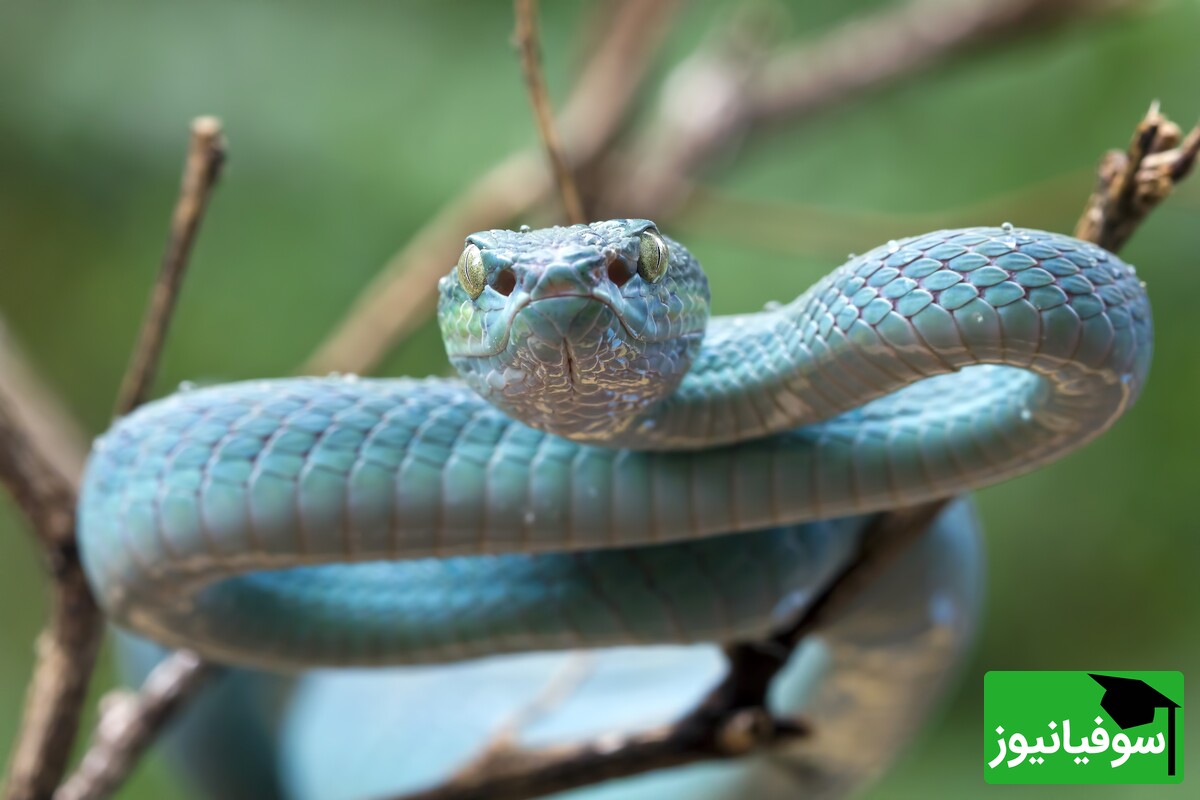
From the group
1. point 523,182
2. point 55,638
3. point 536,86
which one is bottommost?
point 55,638

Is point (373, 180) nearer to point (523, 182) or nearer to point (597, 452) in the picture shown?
point (523, 182)

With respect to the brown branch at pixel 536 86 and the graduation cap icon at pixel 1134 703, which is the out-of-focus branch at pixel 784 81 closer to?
the brown branch at pixel 536 86

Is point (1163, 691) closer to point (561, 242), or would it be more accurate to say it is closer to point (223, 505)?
point (561, 242)

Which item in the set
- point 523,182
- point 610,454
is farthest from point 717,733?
point 523,182

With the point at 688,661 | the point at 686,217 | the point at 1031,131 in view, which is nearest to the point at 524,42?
the point at 688,661

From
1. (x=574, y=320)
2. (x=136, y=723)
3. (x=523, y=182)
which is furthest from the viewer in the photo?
(x=523, y=182)

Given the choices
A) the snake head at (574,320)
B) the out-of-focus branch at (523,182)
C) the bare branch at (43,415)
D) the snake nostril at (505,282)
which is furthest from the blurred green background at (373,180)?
the snake nostril at (505,282)

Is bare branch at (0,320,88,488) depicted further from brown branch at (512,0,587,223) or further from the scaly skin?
brown branch at (512,0,587,223)
